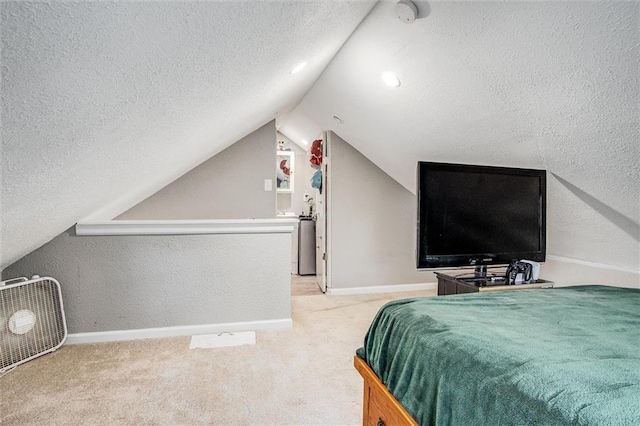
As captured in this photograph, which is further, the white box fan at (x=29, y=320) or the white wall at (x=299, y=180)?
the white wall at (x=299, y=180)

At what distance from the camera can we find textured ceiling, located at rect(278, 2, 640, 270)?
1354 millimetres

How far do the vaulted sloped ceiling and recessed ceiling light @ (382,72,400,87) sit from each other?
0.36m

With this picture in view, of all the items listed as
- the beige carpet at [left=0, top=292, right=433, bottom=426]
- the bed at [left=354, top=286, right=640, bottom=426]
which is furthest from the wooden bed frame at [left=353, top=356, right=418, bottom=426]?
the beige carpet at [left=0, top=292, right=433, bottom=426]

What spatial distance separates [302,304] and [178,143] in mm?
2123

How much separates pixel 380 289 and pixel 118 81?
357 cm

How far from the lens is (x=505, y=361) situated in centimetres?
85

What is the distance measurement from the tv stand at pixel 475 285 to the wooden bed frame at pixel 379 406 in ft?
3.34

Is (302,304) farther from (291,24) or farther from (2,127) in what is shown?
(2,127)

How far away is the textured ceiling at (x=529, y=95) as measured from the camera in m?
1.35

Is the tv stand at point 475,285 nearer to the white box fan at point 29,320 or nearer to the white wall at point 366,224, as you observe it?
the white wall at point 366,224

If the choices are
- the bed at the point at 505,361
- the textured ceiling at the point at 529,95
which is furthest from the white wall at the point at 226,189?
the bed at the point at 505,361

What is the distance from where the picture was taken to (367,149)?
369 cm

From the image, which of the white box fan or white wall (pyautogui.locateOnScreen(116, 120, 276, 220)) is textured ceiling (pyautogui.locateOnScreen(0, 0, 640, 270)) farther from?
white wall (pyautogui.locateOnScreen(116, 120, 276, 220))

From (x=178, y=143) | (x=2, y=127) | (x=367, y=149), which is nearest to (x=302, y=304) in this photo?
(x=367, y=149)
